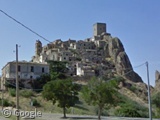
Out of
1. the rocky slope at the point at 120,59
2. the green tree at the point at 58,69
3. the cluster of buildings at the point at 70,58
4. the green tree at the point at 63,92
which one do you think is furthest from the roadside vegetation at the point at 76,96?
the rocky slope at the point at 120,59

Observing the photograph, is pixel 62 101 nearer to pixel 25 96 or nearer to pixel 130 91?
pixel 25 96

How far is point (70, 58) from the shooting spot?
114m

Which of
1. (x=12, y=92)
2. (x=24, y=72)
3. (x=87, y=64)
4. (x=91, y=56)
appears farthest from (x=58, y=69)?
(x=91, y=56)

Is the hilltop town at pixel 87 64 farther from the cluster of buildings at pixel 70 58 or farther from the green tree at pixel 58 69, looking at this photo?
the green tree at pixel 58 69


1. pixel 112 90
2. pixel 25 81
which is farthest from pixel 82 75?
pixel 112 90

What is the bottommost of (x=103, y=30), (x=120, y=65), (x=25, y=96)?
(x=25, y=96)

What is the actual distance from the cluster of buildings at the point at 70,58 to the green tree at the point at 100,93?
1666 inches

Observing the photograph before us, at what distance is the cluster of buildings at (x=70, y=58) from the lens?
259 ft

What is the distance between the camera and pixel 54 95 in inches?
1681

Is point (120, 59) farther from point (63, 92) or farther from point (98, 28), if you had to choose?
point (63, 92)

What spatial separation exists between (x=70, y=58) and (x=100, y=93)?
259 feet

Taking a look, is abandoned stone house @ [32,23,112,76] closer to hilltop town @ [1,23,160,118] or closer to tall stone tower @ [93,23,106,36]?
hilltop town @ [1,23,160,118]

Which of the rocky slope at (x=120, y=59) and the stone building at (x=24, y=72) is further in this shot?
the rocky slope at (x=120, y=59)

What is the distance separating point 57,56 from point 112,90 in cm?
7895
